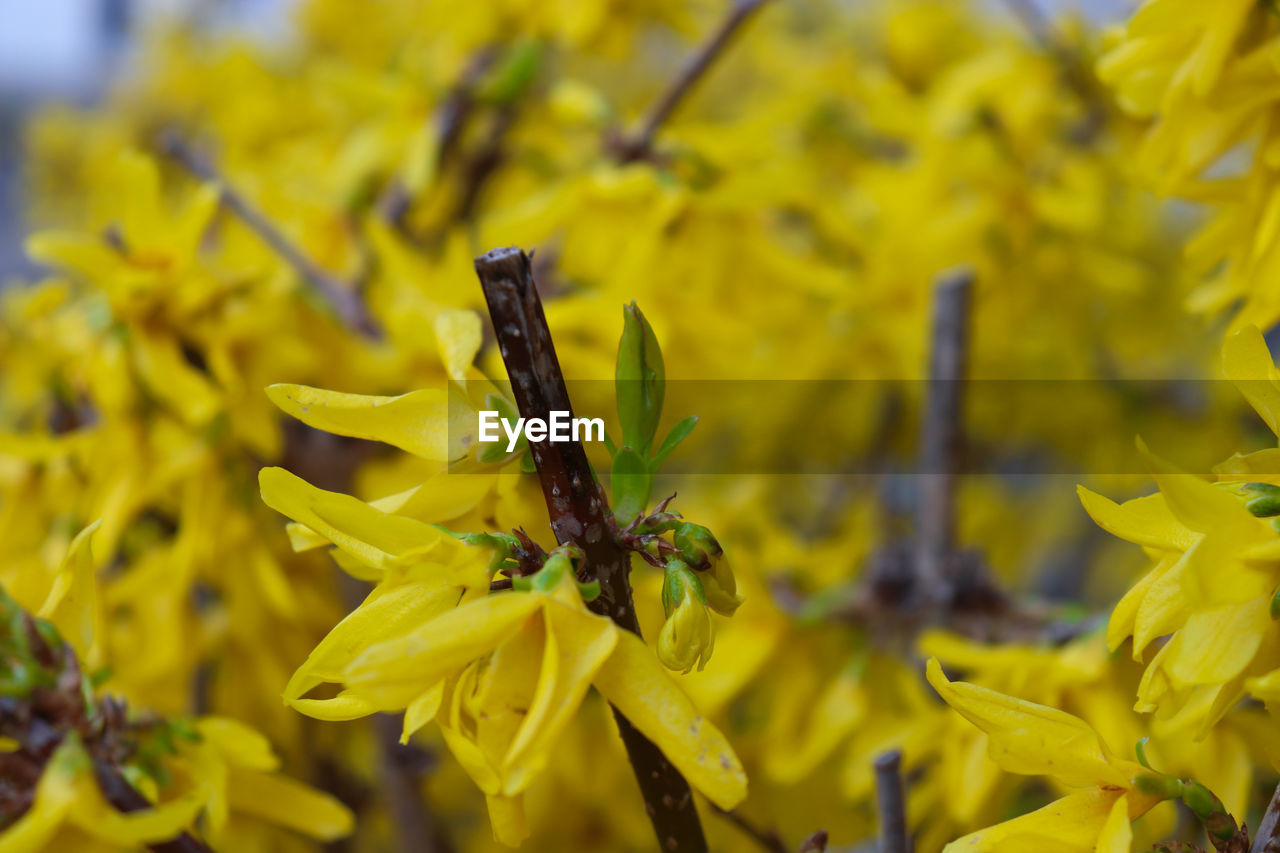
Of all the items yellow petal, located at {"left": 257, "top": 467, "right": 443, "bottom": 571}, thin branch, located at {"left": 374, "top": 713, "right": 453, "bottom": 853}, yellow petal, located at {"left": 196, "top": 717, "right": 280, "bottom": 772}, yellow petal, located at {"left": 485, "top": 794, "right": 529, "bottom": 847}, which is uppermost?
yellow petal, located at {"left": 257, "top": 467, "right": 443, "bottom": 571}

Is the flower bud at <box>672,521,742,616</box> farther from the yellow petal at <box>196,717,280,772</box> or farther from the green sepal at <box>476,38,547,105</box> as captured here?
the green sepal at <box>476,38,547,105</box>

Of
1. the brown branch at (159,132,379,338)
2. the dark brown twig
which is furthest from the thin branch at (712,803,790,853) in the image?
the brown branch at (159,132,379,338)

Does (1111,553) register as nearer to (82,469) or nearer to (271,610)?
(271,610)

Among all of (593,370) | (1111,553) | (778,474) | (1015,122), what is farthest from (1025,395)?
(593,370)

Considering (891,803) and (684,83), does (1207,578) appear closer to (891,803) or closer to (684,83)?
(891,803)

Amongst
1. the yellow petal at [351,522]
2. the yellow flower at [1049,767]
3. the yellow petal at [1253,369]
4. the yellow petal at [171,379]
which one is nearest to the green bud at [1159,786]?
the yellow flower at [1049,767]
